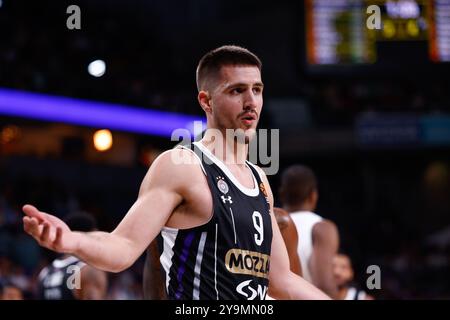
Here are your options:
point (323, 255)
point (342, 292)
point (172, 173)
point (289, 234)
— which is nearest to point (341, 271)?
point (342, 292)

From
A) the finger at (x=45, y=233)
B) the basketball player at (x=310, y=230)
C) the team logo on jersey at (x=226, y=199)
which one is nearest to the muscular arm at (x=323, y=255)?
the basketball player at (x=310, y=230)

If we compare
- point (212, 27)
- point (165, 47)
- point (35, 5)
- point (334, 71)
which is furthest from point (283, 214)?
point (212, 27)

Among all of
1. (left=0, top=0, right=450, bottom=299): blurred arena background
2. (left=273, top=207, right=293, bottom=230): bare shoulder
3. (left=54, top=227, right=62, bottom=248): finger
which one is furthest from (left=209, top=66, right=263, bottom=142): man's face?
(left=0, top=0, right=450, bottom=299): blurred arena background

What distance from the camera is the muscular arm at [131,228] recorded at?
8.57ft

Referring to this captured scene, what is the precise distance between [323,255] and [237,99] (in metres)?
2.37

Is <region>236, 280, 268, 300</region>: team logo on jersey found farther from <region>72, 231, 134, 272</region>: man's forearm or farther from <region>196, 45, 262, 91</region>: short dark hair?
<region>196, 45, 262, 91</region>: short dark hair

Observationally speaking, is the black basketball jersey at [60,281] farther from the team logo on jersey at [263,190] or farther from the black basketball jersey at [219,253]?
the black basketball jersey at [219,253]

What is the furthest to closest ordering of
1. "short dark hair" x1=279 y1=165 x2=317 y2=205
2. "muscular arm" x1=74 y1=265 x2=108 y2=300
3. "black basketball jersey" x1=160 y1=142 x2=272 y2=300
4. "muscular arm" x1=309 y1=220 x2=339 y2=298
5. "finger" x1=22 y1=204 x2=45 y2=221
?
"muscular arm" x1=74 y1=265 x2=108 y2=300, "short dark hair" x1=279 y1=165 x2=317 y2=205, "muscular arm" x1=309 y1=220 x2=339 y2=298, "black basketball jersey" x1=160 y1=142 x2=272 y2=300, "finger" x1=22 y1=204 x2=45 y2=221

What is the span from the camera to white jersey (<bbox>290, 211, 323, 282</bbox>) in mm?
5566

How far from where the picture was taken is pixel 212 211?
3.22 meters

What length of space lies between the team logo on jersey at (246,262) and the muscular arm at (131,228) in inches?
12.2

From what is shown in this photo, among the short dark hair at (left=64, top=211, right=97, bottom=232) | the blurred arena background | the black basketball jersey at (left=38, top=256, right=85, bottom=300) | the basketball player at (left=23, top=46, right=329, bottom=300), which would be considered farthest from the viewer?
the blurred arena background

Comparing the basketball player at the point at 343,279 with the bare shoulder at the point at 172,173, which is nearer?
the bare shoulder at the point at 172,173

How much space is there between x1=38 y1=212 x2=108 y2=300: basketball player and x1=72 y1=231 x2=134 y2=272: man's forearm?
308 cm
